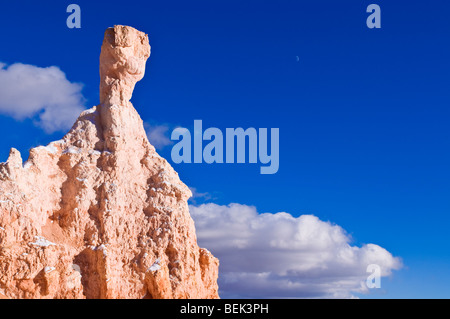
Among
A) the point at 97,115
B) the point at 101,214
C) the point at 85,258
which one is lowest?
the point at 85,258

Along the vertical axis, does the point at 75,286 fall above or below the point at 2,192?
below

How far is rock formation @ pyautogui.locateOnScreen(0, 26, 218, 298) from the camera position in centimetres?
3953

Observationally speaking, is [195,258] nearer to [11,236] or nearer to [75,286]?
[75,286]

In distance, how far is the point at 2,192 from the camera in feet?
132

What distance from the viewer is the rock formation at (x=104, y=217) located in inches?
1556

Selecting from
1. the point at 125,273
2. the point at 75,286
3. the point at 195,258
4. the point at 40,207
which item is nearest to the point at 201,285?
the point at 195,258

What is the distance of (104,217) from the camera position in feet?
137

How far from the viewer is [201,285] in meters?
42.8

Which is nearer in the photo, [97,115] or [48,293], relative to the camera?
[48,293]

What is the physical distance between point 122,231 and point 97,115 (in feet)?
27.6
